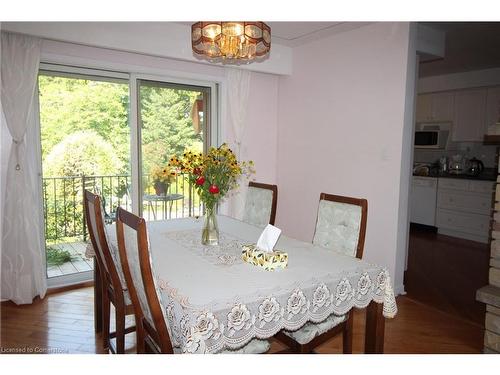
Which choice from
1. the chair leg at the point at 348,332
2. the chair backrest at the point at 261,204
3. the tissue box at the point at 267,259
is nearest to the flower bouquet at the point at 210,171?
the tissue box at the point at 267,259

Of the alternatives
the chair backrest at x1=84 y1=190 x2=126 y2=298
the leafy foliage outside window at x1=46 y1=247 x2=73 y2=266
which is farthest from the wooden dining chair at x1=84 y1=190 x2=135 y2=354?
the leafy foliage outside window at x1=46 y1=247 x2=73 y2=266

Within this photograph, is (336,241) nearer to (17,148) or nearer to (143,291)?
(143,291)

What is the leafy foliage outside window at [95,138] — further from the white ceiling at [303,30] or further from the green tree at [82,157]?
the white ceiling at [303,30]

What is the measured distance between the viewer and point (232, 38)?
2156mm

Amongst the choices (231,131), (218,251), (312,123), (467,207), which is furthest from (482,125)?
(218,251)

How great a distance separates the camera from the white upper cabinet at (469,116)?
5551 millimetres

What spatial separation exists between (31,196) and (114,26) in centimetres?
167

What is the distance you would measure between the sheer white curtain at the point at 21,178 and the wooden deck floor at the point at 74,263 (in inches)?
18.1

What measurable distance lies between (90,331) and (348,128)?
2.96 meters

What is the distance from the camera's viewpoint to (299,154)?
4.45 metres

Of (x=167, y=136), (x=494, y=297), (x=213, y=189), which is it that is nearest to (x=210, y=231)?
(x=213, y=189)

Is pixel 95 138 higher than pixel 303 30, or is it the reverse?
pixel 303 30

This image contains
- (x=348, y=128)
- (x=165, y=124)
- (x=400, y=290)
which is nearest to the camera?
(x=400, y=290)

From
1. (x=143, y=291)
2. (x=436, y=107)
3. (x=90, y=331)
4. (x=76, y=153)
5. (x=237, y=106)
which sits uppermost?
(x=436, y=107)
